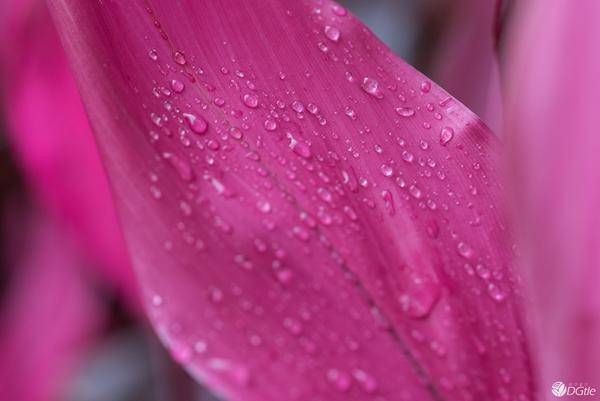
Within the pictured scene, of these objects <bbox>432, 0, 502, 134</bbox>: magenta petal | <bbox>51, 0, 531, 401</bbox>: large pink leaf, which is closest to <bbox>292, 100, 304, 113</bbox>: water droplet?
<bbox>51, 0, 531, 401</bbox>: large pink leaf

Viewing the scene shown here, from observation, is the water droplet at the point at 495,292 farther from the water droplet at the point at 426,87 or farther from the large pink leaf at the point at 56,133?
the large pink leaf at the point at 56,133

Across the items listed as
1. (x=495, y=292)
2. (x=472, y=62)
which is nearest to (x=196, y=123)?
(x=495, y=292)

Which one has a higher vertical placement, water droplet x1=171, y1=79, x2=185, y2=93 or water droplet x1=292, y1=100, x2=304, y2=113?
water droplet x1=171, y1=79, x2=185, y2=93

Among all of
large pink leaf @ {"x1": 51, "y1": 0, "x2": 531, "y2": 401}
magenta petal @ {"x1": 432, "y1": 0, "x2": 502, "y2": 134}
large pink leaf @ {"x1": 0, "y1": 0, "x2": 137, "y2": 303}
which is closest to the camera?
large pink leaf @ {"x1": 51, "y1": 0, "x2": 531, "y2": 401}

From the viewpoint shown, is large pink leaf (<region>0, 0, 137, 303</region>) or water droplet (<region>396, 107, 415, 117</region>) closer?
water droplet (<region>396, 107, 415, 117</region>)

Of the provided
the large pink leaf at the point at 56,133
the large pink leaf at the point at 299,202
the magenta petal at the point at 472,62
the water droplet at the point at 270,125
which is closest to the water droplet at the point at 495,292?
the large pink leaf at the point at 299,202

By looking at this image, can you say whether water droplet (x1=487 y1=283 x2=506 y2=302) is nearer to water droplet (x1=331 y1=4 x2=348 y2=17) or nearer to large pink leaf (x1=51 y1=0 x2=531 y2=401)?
large pink leaf (x1=51 y1=0 x2=531 y2=401)

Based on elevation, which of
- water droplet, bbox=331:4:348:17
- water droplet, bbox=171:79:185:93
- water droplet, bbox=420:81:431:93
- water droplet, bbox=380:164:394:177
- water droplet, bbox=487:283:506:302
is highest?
water droplet, bbox=331:4:348:17
